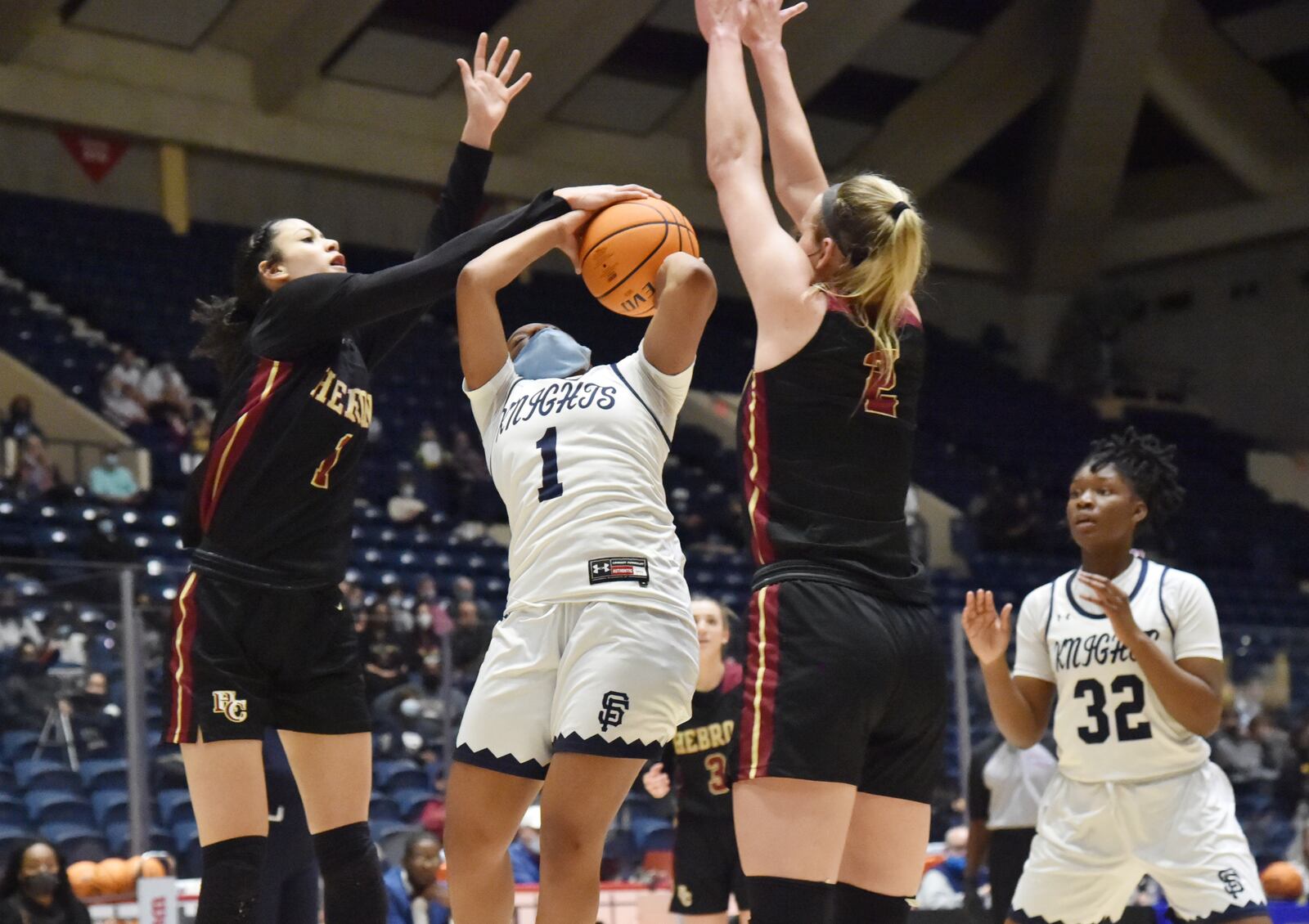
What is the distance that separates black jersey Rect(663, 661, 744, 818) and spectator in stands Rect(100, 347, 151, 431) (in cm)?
940

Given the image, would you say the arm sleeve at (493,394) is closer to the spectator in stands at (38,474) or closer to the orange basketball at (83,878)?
the orange basketball at (83,878)

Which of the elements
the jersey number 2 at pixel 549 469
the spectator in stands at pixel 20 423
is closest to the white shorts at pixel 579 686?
the jersey number 2 at pixel 549 469

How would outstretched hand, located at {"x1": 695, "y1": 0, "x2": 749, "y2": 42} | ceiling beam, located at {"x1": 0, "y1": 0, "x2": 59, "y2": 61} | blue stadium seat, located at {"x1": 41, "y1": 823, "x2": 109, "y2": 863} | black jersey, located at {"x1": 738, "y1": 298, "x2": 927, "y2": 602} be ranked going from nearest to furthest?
black jersey, located at {"x1": 738, "y1": 298, "x2": 927, "y2": 602} → outstretched hand, located at {"x1": 695, "y1": 0, "x2": 749, "y2": 42} → blue stadium seat, located at {"x1": 41, "y1": 823, "x2": 109, "y2": 863} → ceiling beam, located at {"x1": 0, "y1": 0, "x2": 59, "y2": 61}

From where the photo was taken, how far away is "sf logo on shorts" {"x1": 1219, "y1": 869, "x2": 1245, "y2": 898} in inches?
183

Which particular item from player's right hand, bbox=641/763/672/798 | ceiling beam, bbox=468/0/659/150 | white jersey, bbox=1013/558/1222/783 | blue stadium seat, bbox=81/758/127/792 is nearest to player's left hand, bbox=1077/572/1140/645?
white jersey, bbox=1013/558/1222/783

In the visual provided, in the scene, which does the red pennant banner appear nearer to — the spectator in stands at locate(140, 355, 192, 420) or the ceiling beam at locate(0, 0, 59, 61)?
the ceiling beam at locate(0, 0, 59, 61)

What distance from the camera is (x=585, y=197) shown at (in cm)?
405

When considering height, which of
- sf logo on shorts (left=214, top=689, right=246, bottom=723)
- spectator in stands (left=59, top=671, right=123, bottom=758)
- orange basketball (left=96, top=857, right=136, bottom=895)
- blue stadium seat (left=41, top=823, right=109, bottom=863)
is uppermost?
spectator in stands (left=59, top=671, right=123, bottom=758)

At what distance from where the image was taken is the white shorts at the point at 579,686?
3.54 meters

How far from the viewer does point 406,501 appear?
14.9 meters

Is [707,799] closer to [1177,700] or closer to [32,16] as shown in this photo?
[1177,700]

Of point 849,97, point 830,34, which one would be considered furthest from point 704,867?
point 849,97

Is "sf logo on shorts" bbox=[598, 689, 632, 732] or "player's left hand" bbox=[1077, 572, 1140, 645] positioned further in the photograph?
"player's left hand" bbox=[1077, 572, 1140, 645]

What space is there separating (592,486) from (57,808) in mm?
4873
